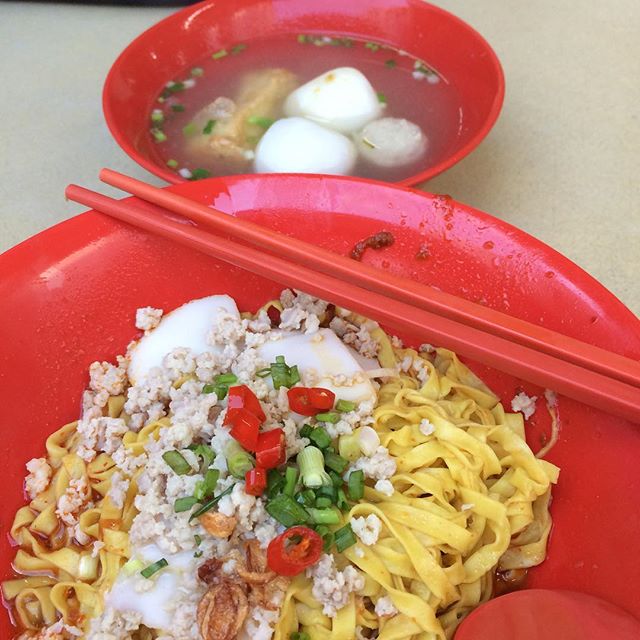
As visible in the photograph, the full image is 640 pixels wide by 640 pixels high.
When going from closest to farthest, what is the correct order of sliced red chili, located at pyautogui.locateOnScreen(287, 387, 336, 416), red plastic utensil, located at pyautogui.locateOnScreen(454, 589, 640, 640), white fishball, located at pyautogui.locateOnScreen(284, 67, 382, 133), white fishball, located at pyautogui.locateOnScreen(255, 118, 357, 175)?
1. red plastic utensil, located at pyautogui.locateOnScreen(454, 589, 640, 640)
2. sliced red chili, located at pyautogui.locateOnScreen(287, 387, 336, 416)
3. white fishball, located at pyautogui.locateOnScreen(255, 118, 357, 175)
4. white fishball, located at pyautogui.locateOnScreen(284, 67, 382, 133)

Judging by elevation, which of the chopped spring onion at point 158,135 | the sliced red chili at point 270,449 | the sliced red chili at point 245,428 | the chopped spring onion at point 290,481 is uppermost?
the chopped spring onion at point 158,135

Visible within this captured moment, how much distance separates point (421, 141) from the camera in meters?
1.87

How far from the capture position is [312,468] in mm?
1048

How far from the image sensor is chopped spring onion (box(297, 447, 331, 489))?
104 cm

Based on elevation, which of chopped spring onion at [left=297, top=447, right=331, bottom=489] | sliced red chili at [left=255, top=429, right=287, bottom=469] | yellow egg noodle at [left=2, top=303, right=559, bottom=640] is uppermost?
sliced red chili at [left=255, top=429, right=287, bottom=469]

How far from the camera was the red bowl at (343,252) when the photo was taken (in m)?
1.05

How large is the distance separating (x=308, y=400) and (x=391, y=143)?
0.99 metres

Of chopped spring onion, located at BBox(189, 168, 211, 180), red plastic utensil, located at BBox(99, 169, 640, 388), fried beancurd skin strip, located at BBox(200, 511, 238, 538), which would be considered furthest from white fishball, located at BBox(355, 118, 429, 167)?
fried beancurd skin strip, located at BBox(200, 511, 238, 538)

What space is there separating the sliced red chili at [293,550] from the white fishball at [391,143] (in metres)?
1.16

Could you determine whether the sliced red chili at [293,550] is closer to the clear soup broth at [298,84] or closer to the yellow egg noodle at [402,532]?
the yellow egg noodle at [402,532]

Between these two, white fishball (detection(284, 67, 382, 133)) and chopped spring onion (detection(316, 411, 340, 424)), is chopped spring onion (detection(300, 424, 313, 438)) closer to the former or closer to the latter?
chopped spring onion (detection(316, 411, 340, 424))

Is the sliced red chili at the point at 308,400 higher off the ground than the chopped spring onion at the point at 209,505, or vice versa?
the sliced red chili at the point at 308,400

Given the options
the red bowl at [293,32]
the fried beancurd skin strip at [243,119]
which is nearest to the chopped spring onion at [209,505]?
the red bowl at [293,32]

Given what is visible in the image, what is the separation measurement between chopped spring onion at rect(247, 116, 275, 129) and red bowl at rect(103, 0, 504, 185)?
0.31 m
